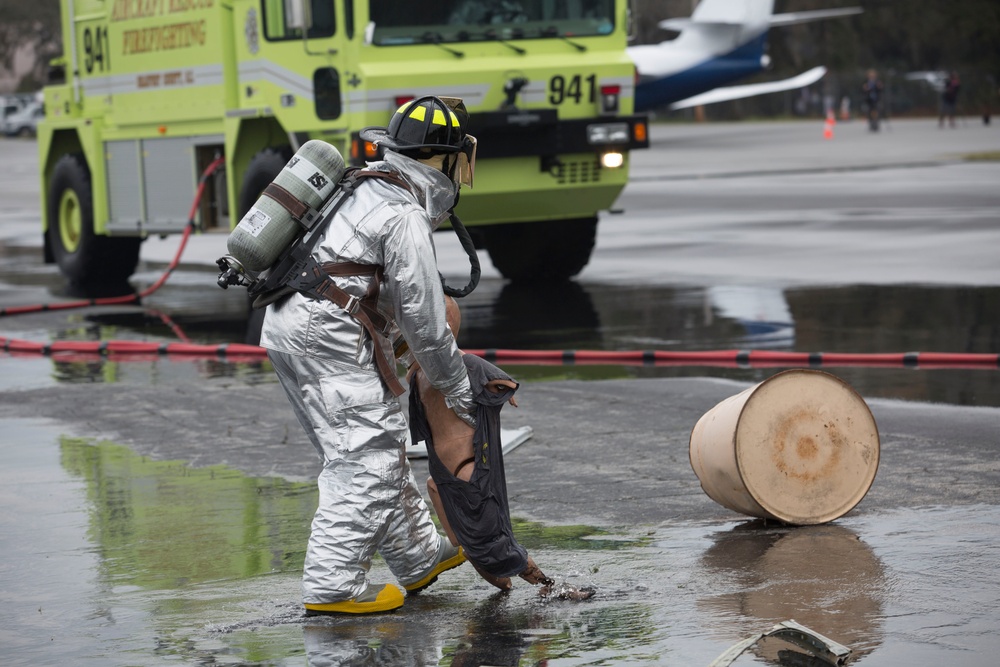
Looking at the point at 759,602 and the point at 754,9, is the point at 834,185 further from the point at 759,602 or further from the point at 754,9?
the point at 759,602

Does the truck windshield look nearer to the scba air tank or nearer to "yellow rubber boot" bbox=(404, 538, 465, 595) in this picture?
the scba air tank

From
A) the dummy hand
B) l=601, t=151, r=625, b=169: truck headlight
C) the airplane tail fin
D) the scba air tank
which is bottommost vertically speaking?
the dummy hand

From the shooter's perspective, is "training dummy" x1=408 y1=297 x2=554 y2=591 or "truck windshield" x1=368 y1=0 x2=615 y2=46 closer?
"training dummy" x1=408 y1=297 x2=554 y2=591

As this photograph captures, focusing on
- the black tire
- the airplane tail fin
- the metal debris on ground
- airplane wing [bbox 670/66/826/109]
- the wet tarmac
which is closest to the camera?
the metal debris on ground

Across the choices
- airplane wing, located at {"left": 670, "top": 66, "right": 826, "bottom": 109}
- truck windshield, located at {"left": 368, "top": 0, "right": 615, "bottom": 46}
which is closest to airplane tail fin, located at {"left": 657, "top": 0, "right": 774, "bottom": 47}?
airplane wing, located at {"left": 670, "top": 66, "right": 826, "bottom": 109}

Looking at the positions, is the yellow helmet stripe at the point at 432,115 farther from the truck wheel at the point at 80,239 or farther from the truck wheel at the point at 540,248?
the truck wheel at the point at 80,239

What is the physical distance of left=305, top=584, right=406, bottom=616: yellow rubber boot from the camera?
5004mm

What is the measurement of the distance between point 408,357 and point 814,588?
1.54 metres

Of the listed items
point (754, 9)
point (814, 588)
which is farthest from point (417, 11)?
point (754, 9)

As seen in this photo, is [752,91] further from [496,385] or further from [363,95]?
[496,385]

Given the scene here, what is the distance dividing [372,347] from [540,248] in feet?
34.0

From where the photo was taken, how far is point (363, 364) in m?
5.05

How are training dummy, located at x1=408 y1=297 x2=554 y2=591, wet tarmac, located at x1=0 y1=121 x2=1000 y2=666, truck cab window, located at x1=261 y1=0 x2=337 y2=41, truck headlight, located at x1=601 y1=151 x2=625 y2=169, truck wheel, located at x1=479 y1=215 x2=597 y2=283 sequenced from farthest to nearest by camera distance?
truck wheel, located at x1=479 y1=215 x2=597 y2=283 → truck headlight, located at x1=601 y1=151 x2=625 y2=169 → truck cab window, located at x1=261 y1=0 x2=337 y2=41 → training dummy, located at x1=408 y1=297 x2=554 y2=591 → wet tarmac, located at x1=0 y1=121 x2=1000 y2=666

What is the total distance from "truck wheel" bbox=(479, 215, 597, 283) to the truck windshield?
2363 mm
